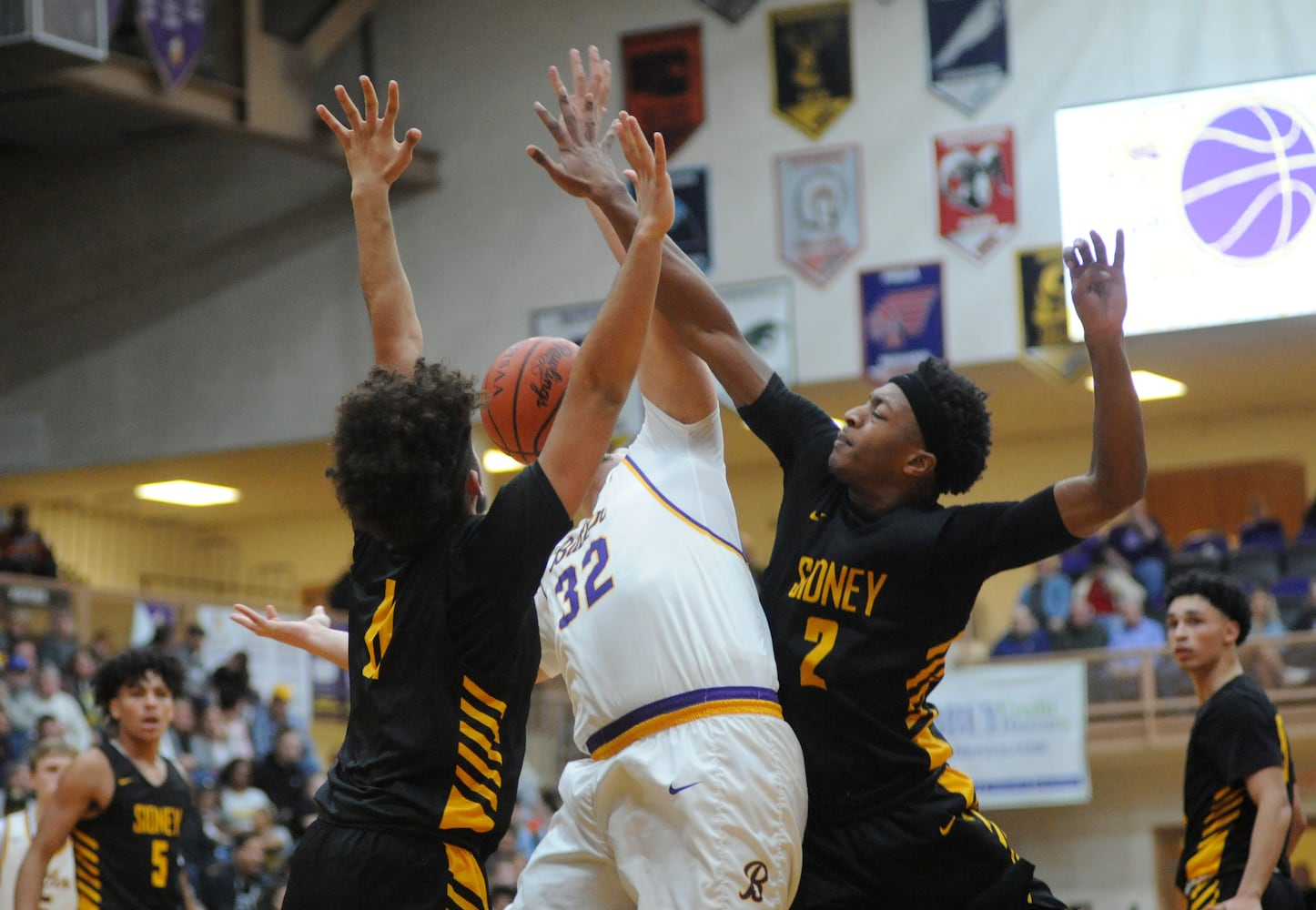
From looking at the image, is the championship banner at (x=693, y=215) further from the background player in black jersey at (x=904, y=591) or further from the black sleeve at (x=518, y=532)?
the black sleeve at (x=518, y=532)

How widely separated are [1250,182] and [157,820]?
467 inches

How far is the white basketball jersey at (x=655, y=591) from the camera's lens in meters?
4.13

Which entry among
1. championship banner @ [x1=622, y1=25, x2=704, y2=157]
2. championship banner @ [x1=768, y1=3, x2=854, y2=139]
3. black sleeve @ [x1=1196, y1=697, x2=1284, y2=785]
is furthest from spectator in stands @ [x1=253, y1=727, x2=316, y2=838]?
black sleeve @ [x1=1196, y1=697, x2=1284, y2=785]

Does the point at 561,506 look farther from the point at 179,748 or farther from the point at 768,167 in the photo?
the point at 768,167

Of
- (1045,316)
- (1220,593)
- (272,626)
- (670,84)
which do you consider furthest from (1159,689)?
(272,626)

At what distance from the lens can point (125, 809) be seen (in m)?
6.99

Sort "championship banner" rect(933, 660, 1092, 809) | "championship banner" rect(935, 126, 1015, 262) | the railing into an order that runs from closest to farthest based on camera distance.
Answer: the railing
"championship banner" rect(933, 660, 1092, 809)
"championship banner" rect(935, 126, 1015, 262)

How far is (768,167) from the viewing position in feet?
58.3

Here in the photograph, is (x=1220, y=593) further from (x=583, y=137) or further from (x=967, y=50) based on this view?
(x=967, y=50)

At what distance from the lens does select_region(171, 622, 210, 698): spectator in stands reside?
14.1 metres

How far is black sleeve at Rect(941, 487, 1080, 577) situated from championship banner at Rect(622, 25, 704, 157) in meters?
14.3

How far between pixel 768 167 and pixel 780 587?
13873 millimetres

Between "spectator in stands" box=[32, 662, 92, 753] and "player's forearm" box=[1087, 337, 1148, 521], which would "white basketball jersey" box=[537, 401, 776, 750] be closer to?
"player's forearm" box=[1087, 337, 1148, 521]

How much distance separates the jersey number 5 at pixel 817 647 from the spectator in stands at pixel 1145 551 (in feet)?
43.6
